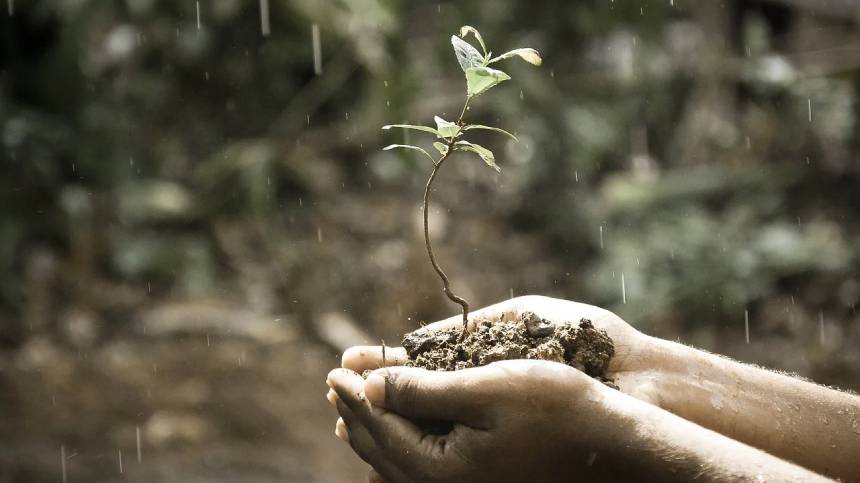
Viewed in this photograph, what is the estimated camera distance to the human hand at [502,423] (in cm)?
146

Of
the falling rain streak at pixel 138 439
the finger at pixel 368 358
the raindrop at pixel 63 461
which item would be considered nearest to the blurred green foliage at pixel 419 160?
the falling rain streak at pixel 138 439

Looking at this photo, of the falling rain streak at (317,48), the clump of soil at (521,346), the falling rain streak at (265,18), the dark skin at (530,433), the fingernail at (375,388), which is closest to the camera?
the dark skin at (530,433)

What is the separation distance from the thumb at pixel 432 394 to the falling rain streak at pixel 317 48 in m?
5.02

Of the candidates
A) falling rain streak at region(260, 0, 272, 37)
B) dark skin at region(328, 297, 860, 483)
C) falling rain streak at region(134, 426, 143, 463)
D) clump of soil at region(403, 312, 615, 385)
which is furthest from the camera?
falling rain streak at region(260, 0, 272, 37)

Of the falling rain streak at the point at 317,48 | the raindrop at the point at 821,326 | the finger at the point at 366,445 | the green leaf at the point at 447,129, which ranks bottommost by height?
the raindrop at the point at 821,326

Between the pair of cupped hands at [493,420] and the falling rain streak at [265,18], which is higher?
the falling rain streak at [265,18]

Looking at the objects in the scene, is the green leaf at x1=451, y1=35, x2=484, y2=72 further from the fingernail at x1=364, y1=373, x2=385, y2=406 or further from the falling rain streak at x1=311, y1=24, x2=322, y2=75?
the falling rain streak at x1=311, y1=24, x2=322, y2=75

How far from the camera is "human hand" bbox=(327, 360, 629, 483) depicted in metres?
1.46

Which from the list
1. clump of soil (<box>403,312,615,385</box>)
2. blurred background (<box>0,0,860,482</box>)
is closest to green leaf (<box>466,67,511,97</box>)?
clump of soil (<box>403,312,615,385</box>)

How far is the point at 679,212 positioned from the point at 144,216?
4.15m

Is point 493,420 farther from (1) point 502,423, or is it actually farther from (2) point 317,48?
(2) point 317,48

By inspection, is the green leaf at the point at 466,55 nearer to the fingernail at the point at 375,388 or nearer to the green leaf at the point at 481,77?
the green leaf at the point at 481,77

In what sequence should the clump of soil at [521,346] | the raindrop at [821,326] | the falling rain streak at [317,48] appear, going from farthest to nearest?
the falling rain streak at [317,48] < the raindrop at [821,326] < the clump of soil at [521,346]

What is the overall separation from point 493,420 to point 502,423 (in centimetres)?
2
